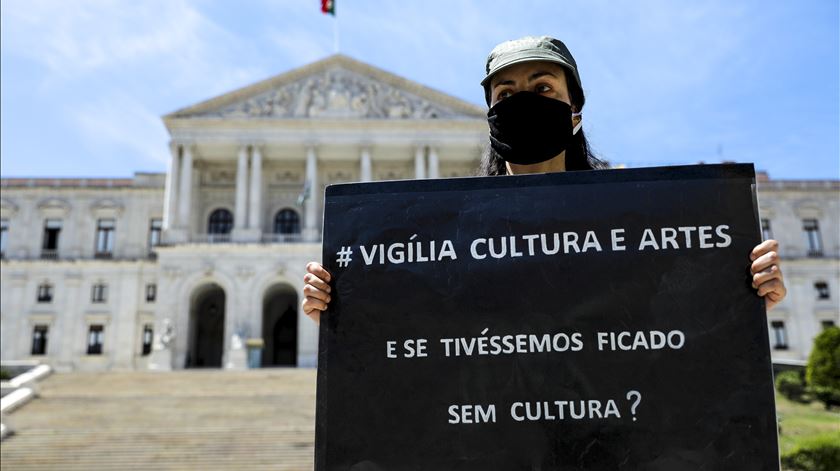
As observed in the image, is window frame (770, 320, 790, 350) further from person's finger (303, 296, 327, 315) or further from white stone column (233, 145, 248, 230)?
person's finger (303, 296, 327, 315)

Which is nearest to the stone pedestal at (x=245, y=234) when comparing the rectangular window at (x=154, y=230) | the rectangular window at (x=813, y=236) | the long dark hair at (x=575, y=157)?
the rectangular window at (x=154, y=230)

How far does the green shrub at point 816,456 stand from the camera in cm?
1833

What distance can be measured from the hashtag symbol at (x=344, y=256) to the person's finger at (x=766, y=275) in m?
1.43

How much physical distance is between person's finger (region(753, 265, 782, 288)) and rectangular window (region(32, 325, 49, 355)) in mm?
58101

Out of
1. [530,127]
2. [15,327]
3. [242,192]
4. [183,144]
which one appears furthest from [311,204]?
[530,127]

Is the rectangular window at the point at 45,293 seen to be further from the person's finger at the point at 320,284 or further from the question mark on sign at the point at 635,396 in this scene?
the question mark on sign at the point at 635,396

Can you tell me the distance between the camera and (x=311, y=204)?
48.3 metres

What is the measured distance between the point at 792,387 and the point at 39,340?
1885 inches

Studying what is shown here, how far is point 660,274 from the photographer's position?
2643mm

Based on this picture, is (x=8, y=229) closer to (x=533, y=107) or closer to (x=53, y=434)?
(x=53, y=434)

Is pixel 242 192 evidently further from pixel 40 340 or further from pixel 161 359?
pixel 40 340

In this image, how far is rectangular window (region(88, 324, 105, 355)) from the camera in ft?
174

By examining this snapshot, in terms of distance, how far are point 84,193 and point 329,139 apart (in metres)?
21.2

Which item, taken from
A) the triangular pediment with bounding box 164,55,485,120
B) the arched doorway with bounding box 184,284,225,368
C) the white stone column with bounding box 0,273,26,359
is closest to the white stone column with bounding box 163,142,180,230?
the triangular pediment with bounding box 164,55,485,120
